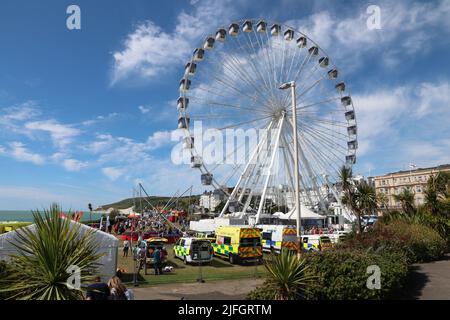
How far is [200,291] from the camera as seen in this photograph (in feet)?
46.7

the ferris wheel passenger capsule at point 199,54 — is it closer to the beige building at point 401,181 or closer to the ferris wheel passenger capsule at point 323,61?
the ferris wheel passenger capsule at point 323,61

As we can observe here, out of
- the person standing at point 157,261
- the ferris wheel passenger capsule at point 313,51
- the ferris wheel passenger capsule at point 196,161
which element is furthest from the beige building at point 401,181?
the person standing at point 157,261

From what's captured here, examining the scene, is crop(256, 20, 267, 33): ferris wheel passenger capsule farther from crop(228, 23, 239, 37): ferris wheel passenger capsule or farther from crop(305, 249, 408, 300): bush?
crop(305, 249, 408, 300): bush

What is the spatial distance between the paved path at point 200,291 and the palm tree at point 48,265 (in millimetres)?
6445

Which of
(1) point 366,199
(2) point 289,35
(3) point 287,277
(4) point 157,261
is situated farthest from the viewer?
(2) point 289,35

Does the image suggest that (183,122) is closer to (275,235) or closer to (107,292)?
(275,235)

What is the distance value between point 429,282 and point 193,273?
1057 centimetres

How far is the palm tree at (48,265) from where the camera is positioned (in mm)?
6609

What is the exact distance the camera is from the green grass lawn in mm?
16703

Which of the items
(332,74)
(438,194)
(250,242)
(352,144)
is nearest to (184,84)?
(332,74)

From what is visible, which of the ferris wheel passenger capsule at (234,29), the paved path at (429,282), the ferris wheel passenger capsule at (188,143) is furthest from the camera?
the ferris wheel passenger capsule at (234,29)
